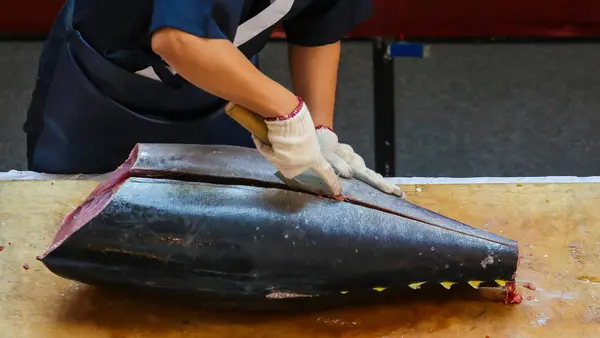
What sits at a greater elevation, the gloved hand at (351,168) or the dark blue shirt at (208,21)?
the dark blue shirt at (208,21)

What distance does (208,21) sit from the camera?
1.01m

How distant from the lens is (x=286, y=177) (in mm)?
1171

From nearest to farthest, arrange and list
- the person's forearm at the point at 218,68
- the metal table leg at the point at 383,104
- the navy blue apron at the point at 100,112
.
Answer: the person's forearm at the point at 218,68 → the navy blue apron at the point at 100,112 → the metal table leg at the point at 383,104

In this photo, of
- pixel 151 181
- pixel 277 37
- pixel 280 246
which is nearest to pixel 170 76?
pixel 151 181

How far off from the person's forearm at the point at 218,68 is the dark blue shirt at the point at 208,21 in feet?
0.05

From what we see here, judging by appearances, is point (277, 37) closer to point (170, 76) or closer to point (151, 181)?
point (170, 76)

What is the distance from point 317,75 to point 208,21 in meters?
0.56

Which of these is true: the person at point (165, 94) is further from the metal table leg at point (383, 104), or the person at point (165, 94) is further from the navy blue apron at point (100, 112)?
the metal table leg at point (383, 104)

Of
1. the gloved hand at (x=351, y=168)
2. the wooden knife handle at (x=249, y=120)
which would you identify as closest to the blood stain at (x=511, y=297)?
the gloved hand at (x=351, y=168)

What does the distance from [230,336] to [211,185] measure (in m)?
0.23

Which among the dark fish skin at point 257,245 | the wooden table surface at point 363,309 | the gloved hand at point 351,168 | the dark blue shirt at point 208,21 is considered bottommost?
the wooden table surface at point 363,309

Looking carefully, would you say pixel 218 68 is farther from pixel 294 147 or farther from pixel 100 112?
pixel 100 112

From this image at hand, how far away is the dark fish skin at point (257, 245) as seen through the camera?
1.08 m

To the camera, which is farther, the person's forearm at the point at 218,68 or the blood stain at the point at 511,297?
the blood stain at the point at 511,297
